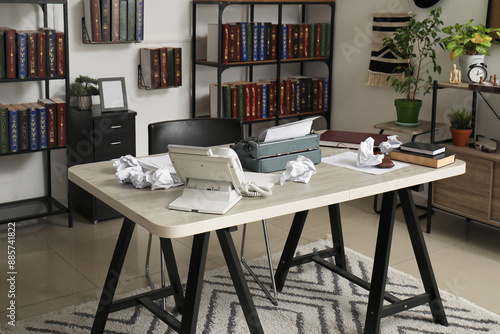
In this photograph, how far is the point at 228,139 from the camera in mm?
3361

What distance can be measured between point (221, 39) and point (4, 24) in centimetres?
148

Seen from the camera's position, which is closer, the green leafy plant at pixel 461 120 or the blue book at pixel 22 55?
the blue book at pixel 22 55

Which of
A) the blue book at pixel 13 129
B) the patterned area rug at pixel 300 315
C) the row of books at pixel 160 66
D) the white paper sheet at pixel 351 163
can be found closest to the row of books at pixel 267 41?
the row of books at pixel 160 66

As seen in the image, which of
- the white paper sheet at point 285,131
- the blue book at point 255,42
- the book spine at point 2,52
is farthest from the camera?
the blue book at point 255,42

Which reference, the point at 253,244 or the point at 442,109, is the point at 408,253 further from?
the point at 442,109

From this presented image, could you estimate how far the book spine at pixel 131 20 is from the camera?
441 centimetres

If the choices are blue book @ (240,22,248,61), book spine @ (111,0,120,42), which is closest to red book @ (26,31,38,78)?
book spine @ (111,0,120,42)

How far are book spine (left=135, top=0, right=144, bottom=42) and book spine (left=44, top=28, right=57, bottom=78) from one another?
0.62 metres

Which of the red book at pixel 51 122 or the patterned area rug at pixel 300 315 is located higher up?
the red book at pixel 51 122

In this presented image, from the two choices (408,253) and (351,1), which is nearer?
(408,253)

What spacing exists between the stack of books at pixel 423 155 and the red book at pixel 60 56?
2305 mm

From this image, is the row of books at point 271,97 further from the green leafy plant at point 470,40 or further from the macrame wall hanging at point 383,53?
the green leafy plant at point 470,40

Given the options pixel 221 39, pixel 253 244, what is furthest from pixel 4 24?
pixel 253 244

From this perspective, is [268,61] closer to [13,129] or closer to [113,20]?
[113,20]
